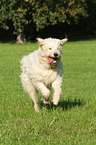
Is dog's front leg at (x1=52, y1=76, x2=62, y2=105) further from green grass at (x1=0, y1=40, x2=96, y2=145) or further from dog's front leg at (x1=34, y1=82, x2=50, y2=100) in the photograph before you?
green grass at (x1=0, y1=40, x2=96, y2=145)

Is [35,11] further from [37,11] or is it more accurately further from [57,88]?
[57,88]

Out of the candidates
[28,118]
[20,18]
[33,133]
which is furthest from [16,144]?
[20,18]

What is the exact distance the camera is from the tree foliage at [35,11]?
27.4 meters

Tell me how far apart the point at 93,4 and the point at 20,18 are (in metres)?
15.5

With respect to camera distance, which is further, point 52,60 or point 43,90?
point 43,90

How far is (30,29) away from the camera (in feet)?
105

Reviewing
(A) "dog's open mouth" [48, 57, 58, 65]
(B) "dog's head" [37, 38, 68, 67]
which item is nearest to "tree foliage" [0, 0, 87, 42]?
(B) "dog's head" [37, 38, 68, 67]

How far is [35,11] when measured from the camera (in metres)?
28.6

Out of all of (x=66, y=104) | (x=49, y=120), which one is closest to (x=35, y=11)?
(x=66, y=104)

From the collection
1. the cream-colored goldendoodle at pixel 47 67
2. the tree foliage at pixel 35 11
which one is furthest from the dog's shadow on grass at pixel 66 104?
the tree foliage at pixel 35 11

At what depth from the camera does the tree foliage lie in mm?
27422

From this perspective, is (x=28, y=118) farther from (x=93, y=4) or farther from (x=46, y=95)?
(x=93, y=4)

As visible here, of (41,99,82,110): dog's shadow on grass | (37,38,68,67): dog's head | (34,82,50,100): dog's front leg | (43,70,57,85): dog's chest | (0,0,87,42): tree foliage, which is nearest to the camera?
(37,38,68,67): dog's head

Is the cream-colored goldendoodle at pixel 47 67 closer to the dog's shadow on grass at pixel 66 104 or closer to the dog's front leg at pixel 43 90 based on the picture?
the dog's front leg at pixel 43 90
